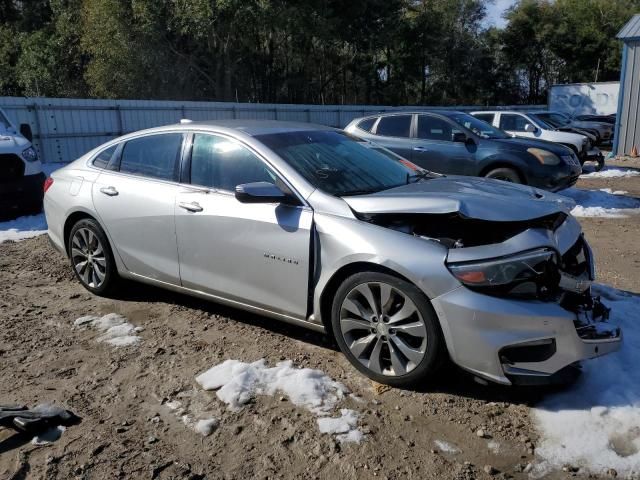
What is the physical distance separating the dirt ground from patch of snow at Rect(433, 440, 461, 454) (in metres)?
0.02

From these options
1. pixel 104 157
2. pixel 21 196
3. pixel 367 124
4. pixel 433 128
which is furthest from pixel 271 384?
pixel 367 124

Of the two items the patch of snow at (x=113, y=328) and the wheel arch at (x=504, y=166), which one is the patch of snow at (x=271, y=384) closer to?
the patch of snow at (x=113, y=328)

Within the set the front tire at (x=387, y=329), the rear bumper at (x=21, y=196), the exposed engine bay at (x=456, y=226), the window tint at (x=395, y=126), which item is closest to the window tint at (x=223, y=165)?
the exposed engine bay at (x=456, y=226)

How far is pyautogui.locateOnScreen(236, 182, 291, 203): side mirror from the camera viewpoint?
356 centimetres

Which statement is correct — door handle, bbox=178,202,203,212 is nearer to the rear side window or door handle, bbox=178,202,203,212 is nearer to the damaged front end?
the damaged front end

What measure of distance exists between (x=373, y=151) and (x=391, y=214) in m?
1.28

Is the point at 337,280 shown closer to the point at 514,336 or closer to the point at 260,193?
the point at 260,193

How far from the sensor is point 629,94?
17.6 metres

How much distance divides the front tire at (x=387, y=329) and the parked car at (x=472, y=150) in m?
6.12

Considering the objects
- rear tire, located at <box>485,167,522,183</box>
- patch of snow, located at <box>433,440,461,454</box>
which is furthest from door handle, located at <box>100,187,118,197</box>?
rear tire, located at <box>485,167,522,183</box>

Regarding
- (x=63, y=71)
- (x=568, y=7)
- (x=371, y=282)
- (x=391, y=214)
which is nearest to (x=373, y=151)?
(x=391, y=214)

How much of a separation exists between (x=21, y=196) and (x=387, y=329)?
288 inches

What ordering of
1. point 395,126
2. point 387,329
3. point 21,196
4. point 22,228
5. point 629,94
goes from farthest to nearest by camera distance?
point 629,94, point 395,126, point 21,196, point 22,228, point 387,329

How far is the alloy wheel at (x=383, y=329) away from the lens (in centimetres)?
321
